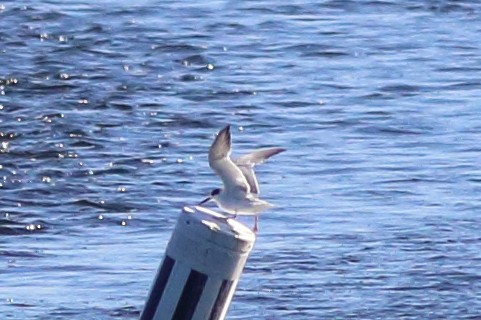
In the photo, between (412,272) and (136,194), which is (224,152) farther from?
(136,194)

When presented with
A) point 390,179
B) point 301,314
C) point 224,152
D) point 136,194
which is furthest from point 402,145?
point 224,152

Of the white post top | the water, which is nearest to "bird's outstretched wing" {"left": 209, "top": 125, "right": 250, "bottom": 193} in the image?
the white post top

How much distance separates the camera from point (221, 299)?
4.21m

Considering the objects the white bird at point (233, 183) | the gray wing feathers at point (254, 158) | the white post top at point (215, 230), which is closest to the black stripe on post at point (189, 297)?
the white post top at point (215, 230)

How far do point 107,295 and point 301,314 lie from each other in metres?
0.85

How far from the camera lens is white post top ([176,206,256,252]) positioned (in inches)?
163

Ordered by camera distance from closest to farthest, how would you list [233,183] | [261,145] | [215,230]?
[215,230] < [233,183] < [261,145]

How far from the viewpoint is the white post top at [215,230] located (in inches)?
163

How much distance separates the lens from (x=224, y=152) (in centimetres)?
505

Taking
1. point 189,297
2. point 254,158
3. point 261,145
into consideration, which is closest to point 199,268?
point 189,297

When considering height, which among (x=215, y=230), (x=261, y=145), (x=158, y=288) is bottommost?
(x=261, y=145)

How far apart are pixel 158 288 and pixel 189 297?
0.30 feet

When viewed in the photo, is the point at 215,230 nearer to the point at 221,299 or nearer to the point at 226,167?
the point at 221,299

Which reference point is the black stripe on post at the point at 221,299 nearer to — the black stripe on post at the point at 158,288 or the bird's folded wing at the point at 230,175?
the black stripe on post at the point at 158,288
